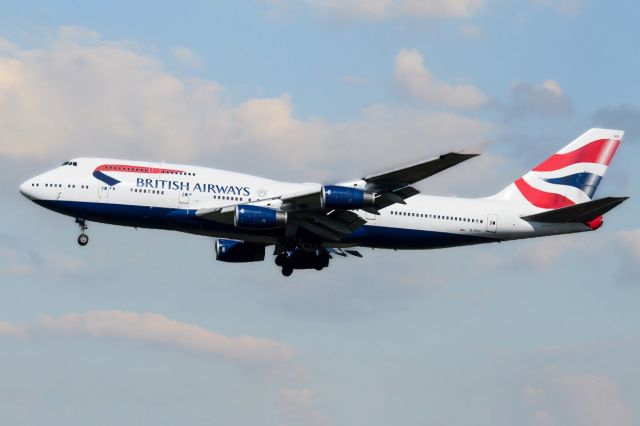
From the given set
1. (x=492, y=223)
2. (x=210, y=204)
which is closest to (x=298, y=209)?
(x=210, y=204)

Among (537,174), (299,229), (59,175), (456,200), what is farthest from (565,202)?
(59,175)

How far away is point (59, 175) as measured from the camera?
2258 inches

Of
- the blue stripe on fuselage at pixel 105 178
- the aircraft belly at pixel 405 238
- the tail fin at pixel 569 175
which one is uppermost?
the tail fin at pixel 569 175

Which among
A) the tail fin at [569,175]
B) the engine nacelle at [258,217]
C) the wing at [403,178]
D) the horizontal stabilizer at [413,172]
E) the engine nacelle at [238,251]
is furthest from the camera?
the engine nacelle at [238,251]

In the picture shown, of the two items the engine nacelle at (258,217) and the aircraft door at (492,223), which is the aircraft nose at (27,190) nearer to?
the engine nacelle at (258,217)

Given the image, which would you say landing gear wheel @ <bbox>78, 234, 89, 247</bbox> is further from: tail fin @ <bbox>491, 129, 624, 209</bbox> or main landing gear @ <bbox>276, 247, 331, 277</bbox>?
tail fin @ <bbox>491, 129, 624, 209</bbox>

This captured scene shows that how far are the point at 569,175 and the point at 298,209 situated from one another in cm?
1709

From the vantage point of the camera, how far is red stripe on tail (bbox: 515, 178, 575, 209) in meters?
63.3

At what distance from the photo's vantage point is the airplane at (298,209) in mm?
55281

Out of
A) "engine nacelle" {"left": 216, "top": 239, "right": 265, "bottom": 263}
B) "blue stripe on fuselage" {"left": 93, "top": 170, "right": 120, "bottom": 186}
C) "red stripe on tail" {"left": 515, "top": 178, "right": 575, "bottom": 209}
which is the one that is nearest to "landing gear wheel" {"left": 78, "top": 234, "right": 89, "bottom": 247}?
"blue stripe on fuselage" {"left": 93, "top": 170, "right": 120, "bottom": 186}

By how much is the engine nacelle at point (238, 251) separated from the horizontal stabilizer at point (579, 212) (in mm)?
14425

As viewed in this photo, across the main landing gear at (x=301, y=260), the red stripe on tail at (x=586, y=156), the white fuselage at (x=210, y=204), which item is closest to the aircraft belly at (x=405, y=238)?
the white fuselage at (x=210, y=204)

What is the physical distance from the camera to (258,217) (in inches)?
2186

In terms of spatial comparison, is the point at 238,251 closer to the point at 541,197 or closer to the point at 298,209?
the point at 298,209
